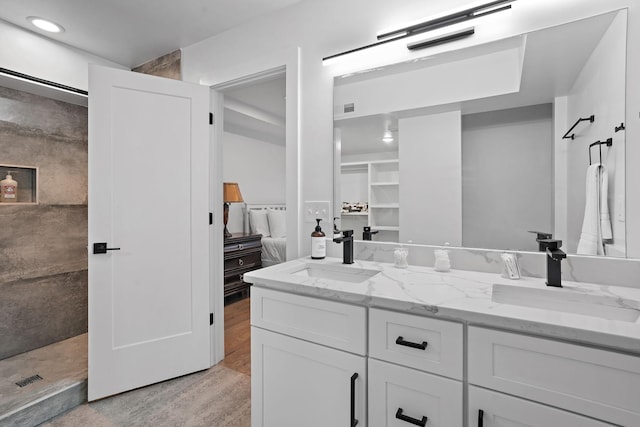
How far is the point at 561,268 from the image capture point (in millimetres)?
1274

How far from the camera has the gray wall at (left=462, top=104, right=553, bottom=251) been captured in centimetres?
136

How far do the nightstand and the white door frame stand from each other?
1.27m

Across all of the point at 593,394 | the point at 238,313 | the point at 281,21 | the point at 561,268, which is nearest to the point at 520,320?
the point at 593,394

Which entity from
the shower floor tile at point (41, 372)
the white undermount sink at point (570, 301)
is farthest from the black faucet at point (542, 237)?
the shower floor tile at point (41, 372)

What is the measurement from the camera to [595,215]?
125cm

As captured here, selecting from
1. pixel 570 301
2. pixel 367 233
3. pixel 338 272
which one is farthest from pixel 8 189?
pixel 570 301

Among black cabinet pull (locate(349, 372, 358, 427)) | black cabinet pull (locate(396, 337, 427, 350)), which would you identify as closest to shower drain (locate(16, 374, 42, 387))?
black cabinet pull (locate(349, 372, 358, 427))

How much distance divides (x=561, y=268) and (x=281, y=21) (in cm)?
208

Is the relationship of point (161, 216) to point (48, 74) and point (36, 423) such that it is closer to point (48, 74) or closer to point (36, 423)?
point (36, 423)

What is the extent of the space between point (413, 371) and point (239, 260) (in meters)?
3.11

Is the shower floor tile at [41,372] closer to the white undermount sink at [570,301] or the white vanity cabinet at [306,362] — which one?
the white vanity cabinet at [306,362]

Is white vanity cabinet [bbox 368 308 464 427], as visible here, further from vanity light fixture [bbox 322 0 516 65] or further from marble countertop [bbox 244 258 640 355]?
vanity light fixture [bbox 322 0 516 65]

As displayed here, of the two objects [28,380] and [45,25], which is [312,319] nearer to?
[28,380]

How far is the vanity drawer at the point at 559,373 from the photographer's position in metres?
0.76
